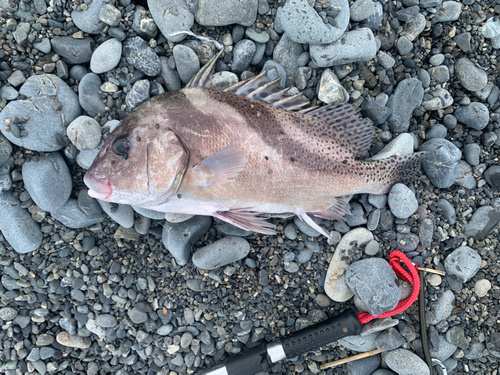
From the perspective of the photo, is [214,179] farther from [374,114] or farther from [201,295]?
[374,114]

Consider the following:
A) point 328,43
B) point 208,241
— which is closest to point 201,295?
point 208,241

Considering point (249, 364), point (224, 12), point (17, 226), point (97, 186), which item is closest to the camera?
point (97, 186)

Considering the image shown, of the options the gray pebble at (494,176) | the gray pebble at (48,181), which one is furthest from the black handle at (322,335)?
the gray pebble at (48,181)

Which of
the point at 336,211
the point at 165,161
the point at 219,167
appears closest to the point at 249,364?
the point at 336,211

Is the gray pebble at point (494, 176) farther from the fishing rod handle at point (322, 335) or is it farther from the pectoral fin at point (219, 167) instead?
the pectoral fin at point (219, 167)

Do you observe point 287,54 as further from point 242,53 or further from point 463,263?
point 463,263
